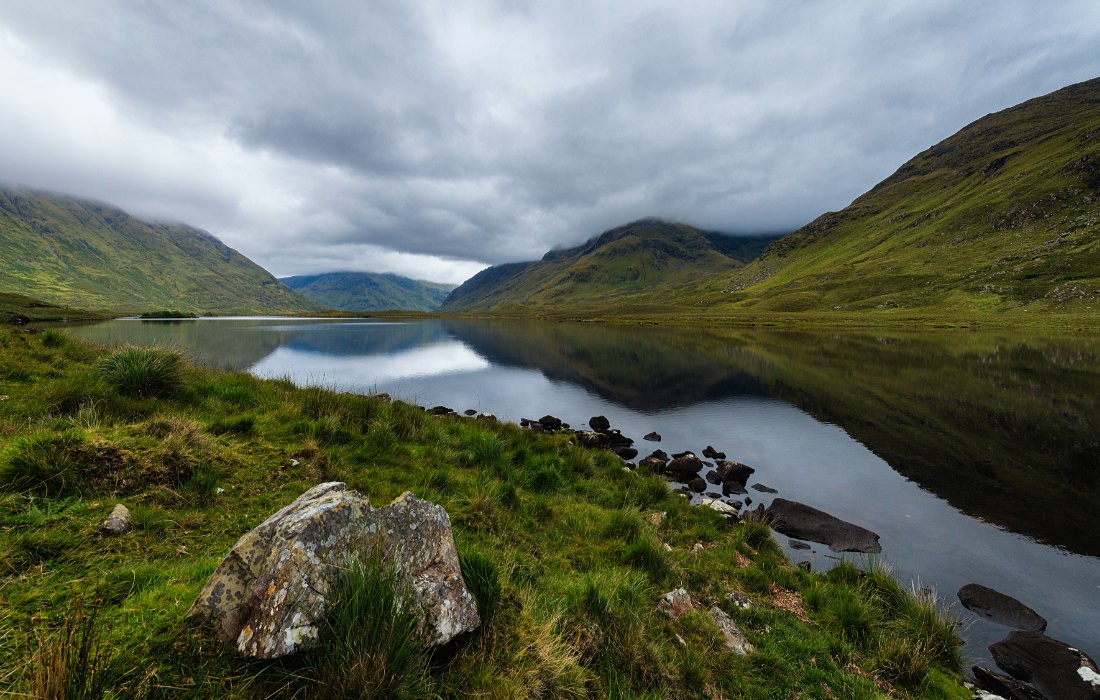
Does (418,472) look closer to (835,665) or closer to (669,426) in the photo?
(835,665)

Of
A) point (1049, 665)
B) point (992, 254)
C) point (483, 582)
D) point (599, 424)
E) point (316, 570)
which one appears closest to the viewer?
point (316, 570)

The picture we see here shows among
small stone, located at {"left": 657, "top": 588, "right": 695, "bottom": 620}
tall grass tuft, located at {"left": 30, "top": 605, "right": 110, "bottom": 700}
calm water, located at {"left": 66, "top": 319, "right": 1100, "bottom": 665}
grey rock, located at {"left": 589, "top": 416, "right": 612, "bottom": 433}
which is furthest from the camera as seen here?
grey rock, located at {"left": 589, "top": 416, "right": 612, "bottom": 433}

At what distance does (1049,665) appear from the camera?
770 cm

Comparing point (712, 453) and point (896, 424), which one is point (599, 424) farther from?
point (896, 424)

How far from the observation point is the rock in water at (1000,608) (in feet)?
29.7

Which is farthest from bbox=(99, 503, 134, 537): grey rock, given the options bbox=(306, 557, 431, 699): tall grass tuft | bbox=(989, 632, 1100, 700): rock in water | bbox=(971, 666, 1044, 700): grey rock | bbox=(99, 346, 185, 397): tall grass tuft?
bbox=(989, 632, 1100, 700): rock in water

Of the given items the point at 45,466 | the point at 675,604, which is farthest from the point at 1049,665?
the point at 45,466

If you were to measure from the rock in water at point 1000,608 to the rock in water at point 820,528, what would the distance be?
2.19 m

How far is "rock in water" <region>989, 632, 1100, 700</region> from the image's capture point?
7.19 metres

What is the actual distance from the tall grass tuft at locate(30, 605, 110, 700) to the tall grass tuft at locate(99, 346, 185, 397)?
8.83m

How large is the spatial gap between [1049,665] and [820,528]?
17.5 feet

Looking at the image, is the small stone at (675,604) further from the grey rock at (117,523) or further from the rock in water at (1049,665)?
the grey rock at (117,523)

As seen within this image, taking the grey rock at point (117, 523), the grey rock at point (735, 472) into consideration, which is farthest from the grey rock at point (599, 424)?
the grey rock at point (117, 523)

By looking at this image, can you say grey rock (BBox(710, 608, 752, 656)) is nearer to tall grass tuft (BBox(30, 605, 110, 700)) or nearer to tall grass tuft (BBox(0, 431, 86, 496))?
tall grass tuft (BBox(30, 605, 110, 700))
